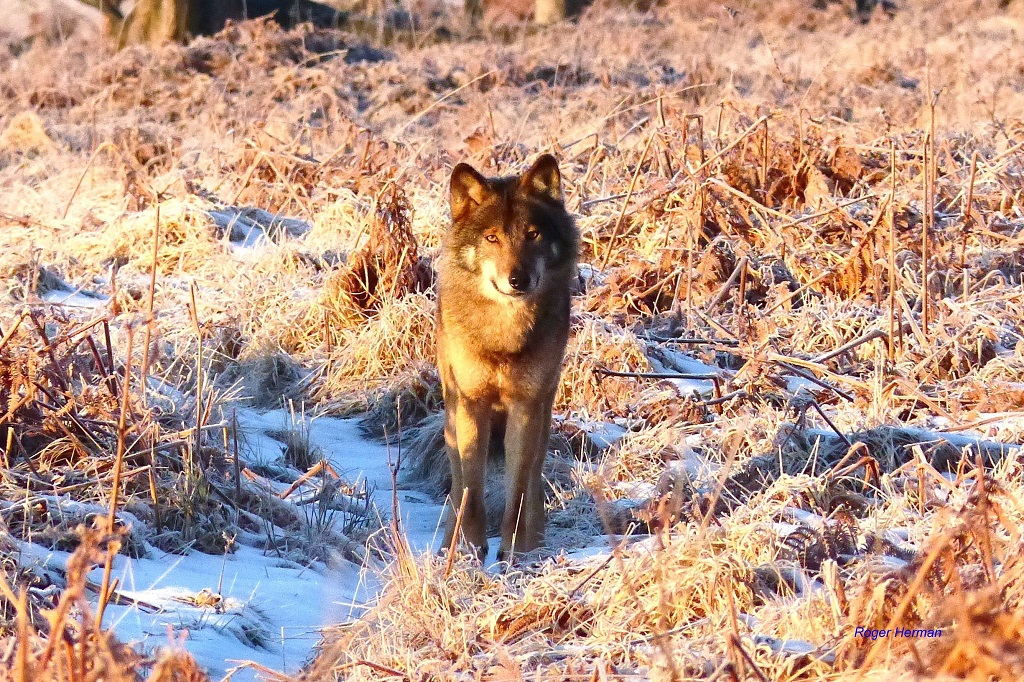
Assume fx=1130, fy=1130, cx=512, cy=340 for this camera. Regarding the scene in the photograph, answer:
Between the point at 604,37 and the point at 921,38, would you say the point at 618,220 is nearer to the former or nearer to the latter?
the point at 604,37

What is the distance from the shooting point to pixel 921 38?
2339 cm

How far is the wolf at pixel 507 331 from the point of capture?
5824 millimetres

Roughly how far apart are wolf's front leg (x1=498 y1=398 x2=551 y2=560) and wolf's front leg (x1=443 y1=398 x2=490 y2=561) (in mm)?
126

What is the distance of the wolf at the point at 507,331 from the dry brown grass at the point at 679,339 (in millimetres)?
549

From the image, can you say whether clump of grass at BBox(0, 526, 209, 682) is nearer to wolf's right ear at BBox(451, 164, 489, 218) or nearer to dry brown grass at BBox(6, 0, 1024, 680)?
dry brown grass at BBox(6, 0, 1024, 680)

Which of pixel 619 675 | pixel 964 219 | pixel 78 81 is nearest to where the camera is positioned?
pixel 619 675

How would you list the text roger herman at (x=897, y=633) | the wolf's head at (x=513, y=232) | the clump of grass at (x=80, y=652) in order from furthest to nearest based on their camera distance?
the wolf's head at (x=513, y=232), the text roger herman at (x=897, y=633), the clump of grass at (x=80, y=652)

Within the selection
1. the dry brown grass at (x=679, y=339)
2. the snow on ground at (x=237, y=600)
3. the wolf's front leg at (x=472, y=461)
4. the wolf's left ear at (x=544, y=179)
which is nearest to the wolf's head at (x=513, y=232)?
the wolf's left ear at (x=544, y=179)

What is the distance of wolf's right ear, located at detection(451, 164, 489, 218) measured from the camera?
19.6ft

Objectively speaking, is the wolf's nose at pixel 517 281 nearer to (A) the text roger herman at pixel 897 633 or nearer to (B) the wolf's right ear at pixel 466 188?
(B) the wolf's right ear at pixel 466 188

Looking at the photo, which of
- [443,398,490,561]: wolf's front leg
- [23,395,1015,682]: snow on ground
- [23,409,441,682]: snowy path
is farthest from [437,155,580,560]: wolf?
[23,409,441,682]: snowy path

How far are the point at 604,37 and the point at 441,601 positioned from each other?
66.6 feet

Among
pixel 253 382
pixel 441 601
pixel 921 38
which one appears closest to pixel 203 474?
pixel 441 601

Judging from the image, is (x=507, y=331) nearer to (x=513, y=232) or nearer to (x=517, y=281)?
(x=517, y=281)
